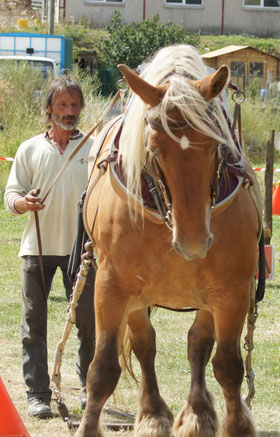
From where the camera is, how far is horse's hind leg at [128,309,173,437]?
14.9ft

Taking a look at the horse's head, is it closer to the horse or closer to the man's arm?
the horse

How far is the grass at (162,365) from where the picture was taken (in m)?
4.96

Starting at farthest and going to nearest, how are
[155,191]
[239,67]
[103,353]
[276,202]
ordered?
1. [239,67]
2. [276,202]
3. [103,353]
4. [155,191]

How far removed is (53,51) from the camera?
79.7ft

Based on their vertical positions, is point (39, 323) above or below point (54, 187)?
below

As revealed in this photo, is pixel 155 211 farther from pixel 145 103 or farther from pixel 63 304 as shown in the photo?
pixel 63 304

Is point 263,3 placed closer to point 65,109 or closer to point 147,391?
point 65,109

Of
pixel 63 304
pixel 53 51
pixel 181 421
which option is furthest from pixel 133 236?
pixel 53 51

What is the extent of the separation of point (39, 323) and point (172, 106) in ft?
7.27

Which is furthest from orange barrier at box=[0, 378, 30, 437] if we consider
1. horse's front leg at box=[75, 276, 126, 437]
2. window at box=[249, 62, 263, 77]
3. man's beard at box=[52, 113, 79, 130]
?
window at box=[249, 62, 263, 77]

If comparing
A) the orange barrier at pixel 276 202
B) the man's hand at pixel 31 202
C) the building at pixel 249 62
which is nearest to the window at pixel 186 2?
the building at pixel 249 62

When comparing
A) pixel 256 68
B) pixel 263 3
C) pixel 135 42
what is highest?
pixel 263 3

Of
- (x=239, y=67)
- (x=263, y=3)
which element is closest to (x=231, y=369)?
(x=239, y=67)

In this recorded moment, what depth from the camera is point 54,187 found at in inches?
201
